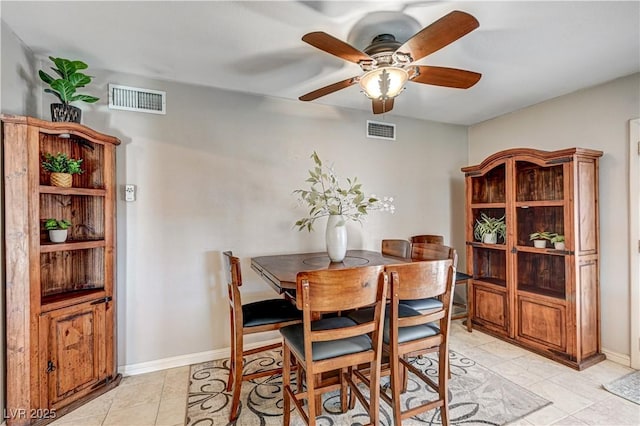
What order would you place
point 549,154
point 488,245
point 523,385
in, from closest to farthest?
point 523,385
point 549,154
point 488,245

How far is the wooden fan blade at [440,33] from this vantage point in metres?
1.39

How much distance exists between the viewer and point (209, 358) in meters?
2.82

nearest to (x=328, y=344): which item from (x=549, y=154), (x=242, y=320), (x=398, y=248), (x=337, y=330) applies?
(x=337, y=330)

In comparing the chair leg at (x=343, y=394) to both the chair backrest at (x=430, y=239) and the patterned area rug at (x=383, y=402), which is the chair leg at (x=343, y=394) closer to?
the patterned area rug at (x=383, y=402)

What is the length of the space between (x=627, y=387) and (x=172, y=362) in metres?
3.62

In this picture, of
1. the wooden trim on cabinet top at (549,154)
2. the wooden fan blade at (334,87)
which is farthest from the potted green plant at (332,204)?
the wooden trim on cabinet top at (549,154)

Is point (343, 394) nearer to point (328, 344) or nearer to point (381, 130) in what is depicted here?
point (328, 344)

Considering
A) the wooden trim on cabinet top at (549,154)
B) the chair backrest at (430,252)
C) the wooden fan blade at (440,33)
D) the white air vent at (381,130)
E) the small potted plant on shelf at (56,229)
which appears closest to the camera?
the wooden fan blade at (440,33)

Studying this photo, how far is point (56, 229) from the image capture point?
210 centimetres

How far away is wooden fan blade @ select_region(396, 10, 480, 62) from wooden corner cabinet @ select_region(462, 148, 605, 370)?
190 cm

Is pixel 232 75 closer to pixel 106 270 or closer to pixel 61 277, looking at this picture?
pixel 106 270

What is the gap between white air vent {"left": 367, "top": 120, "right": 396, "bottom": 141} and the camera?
3.61 m

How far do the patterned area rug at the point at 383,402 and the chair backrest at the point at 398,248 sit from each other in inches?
38.5

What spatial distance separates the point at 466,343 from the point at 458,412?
1.25 meters
